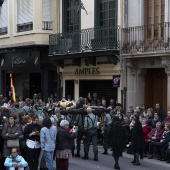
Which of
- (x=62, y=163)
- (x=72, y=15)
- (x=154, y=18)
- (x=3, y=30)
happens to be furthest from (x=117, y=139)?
(x=3, y=30)

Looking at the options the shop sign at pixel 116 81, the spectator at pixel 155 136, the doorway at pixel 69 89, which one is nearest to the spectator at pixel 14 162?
the spectator at pixel 155 136

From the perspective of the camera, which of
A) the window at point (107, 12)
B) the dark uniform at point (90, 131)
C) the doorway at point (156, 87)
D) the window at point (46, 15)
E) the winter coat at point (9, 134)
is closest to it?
the winter coat at point (9, 134)

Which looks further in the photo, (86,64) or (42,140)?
(86,64)

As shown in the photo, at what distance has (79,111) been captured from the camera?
548 inches

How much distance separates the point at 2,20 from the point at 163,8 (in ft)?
41.2

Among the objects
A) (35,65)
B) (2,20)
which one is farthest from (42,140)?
(2,20)

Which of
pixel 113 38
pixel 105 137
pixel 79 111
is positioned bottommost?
pixel 105 137

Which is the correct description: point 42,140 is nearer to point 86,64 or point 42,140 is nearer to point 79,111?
point 79,111

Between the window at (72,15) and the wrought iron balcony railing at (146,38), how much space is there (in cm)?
427

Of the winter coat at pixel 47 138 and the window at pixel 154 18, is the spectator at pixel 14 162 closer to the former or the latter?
the winter coat at pixel 47 138

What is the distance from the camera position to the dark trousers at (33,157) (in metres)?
12.9

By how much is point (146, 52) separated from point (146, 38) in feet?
3.24

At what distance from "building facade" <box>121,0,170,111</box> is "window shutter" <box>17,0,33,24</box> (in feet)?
22.9

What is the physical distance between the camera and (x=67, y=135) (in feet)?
41.0
